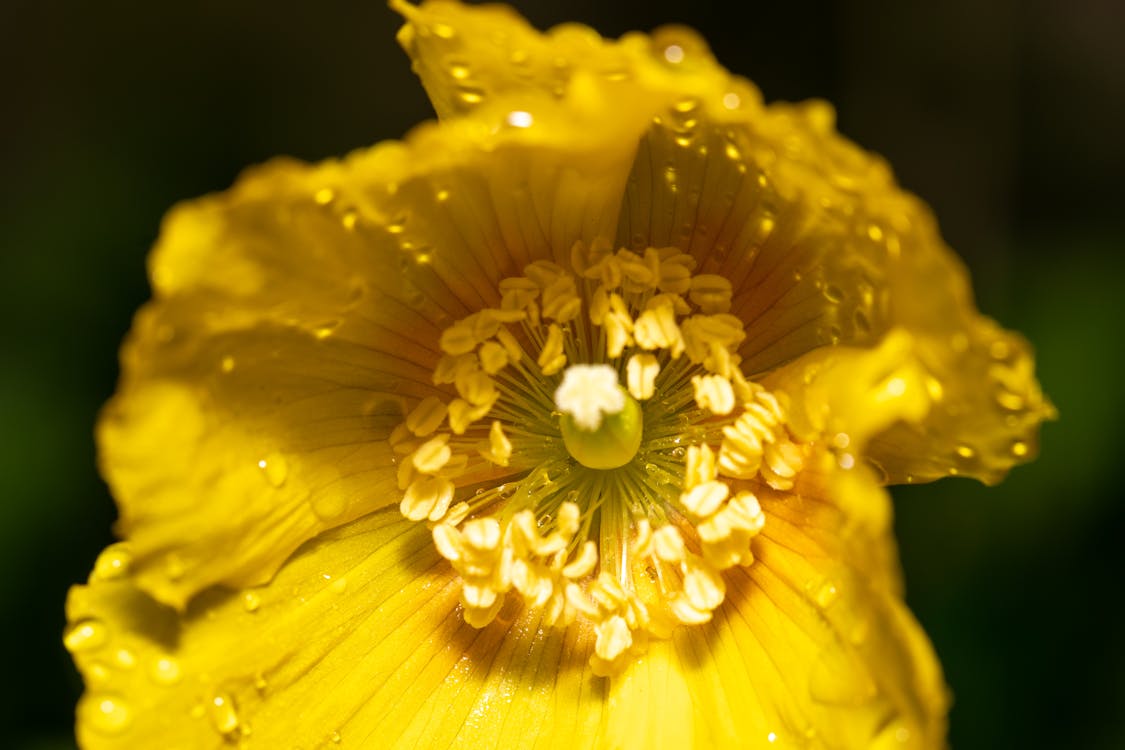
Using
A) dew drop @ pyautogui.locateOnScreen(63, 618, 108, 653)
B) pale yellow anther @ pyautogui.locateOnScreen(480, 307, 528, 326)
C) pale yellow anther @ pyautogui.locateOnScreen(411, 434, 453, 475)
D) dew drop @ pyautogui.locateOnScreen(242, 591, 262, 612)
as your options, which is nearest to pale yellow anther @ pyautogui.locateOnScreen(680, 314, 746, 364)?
pale yellow anther @ pyautogui.locateOnScreen(480, 307, 528, 326)

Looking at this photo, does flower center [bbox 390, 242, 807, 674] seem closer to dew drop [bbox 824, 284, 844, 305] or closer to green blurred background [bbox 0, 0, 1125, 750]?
dew drop [bbox 824, 284, 844, 305]

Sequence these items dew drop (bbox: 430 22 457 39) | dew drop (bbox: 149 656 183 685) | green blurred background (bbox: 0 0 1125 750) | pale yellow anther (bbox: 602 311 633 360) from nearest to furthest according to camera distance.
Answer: dew drop (bbox: 430 22 457 39) < dew drop (bbox: 149 656 183 685) < pale yellow anther (bbox: 602 311 633 360) < green blurred background (bbox: 0 0 1125 750)

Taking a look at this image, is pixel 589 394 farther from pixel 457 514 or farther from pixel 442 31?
pixel 442 31

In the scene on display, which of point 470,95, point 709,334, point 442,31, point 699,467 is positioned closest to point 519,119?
point 470,95

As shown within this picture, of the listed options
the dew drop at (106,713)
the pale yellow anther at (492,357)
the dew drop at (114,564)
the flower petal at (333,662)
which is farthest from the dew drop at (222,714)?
the pale yellow anther at (492,357)

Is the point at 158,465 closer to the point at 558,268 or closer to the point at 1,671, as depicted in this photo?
the point at 558,268

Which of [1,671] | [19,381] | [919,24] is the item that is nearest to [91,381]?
[19,381]
